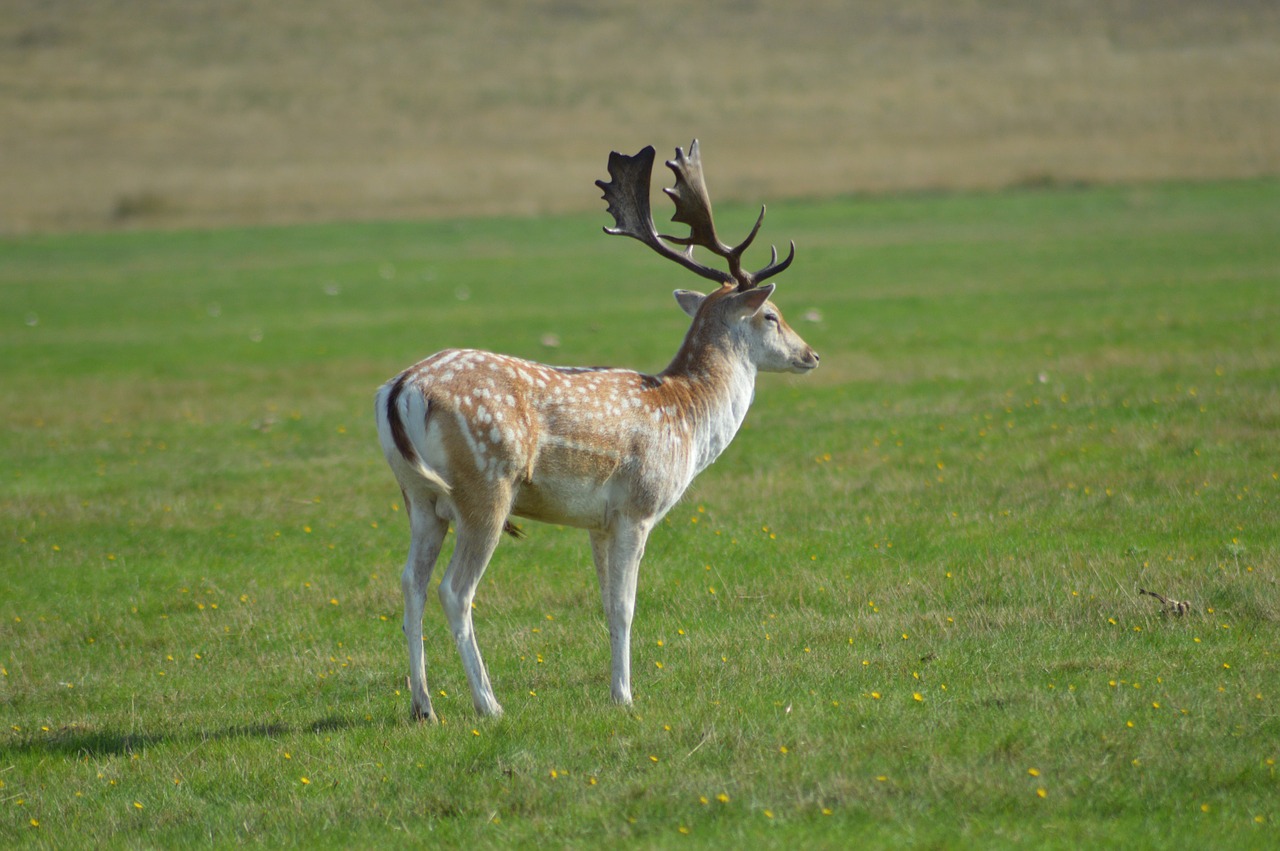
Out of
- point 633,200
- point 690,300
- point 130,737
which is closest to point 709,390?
point 690,300

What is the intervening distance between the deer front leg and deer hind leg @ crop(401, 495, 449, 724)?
1.01 meters

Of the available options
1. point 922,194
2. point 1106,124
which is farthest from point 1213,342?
point 1106,124

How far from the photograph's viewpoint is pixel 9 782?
7.39 m

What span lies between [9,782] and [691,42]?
103 metres

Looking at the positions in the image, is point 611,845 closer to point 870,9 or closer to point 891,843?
point 891,843

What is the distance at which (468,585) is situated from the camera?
25.9ft

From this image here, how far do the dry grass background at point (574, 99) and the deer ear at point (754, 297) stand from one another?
4896 cm

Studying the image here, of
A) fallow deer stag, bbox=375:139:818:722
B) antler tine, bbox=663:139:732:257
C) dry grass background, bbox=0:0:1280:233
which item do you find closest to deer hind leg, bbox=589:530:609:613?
fallow deer stag, bbox=375:139:818:722

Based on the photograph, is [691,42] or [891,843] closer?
[891,843]

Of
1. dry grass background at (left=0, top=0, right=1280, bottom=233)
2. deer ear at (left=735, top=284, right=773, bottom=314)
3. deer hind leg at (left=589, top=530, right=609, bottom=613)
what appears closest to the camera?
deer hind leg at (left=589, top=530, right=609, bottom=613)

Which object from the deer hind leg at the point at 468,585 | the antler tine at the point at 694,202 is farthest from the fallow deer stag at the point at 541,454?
the antler tine at the point at 694,202

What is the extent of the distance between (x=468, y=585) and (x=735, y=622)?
2345mm

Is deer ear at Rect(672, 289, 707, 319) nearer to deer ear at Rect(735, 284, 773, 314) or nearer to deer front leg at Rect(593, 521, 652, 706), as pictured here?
deer ear at Rect(735, 284, 773, 314)

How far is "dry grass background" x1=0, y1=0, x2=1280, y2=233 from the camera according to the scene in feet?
205
